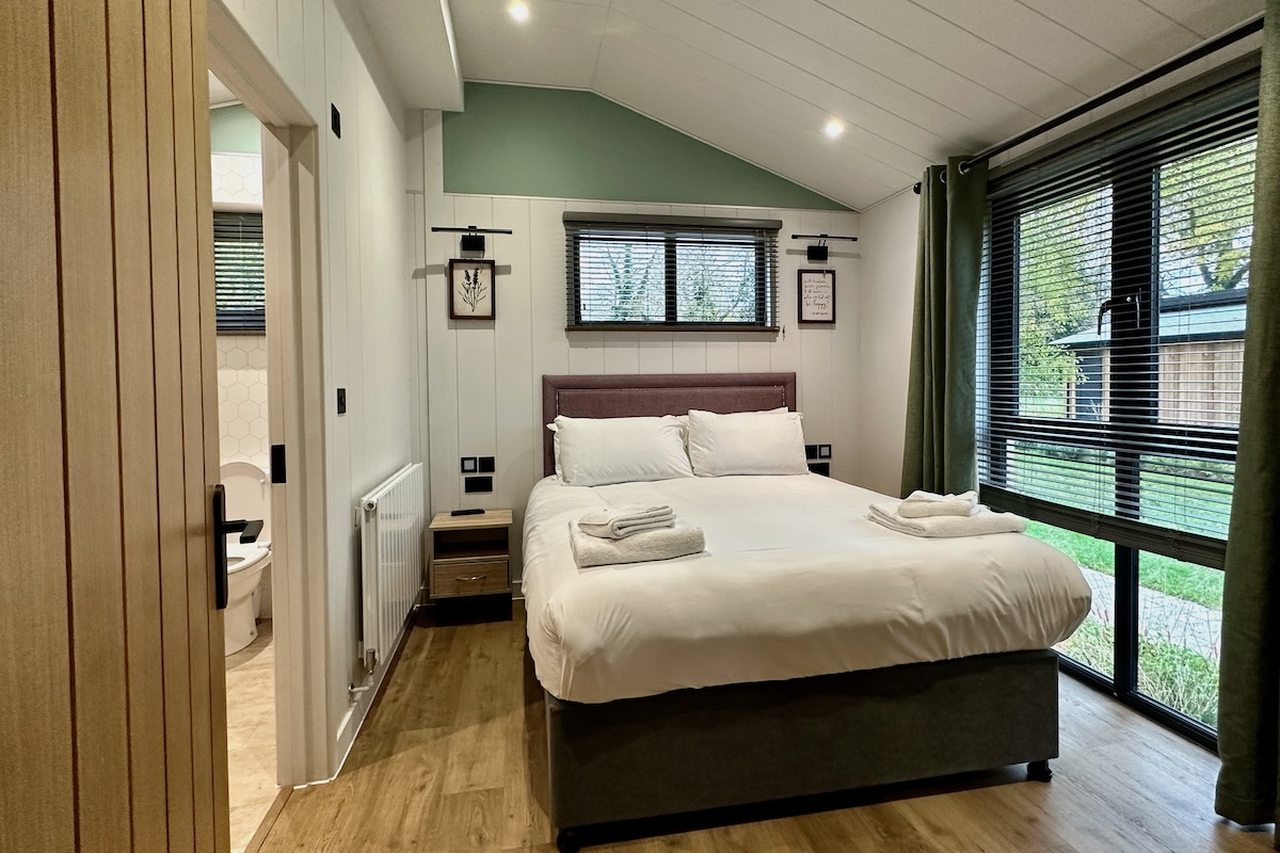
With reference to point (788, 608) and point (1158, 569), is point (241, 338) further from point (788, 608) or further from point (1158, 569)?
point (1158, 569)

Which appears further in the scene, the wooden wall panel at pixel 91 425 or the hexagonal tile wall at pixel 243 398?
the hexagonal tile wall at pixel 243 398

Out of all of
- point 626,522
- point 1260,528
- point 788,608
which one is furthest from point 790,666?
point 1260,528

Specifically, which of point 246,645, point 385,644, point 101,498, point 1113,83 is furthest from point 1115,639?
point 246,645

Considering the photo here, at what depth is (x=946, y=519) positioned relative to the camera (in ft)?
6.85

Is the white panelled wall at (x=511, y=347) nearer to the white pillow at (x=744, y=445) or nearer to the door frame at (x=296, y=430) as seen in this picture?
the white pillow at (x=744, y=445)

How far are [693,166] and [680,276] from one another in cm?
72

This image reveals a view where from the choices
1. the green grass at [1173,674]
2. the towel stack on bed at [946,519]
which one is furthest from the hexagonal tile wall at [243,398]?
the green grass at [1173,674]

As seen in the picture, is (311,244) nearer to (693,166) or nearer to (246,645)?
(246,645)

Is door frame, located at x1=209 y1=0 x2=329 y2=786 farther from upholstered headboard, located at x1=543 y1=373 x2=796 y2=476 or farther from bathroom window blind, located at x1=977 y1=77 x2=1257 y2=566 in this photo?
bathroom window blind, located at x1=977 y1=77 x2=1257 y2=566

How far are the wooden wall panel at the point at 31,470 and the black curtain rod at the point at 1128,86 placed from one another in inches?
112

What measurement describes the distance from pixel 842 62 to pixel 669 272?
153 cm

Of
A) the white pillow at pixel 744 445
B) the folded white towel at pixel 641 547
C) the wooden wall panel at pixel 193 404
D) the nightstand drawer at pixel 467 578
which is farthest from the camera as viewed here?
the white pillow at pixel 744 445

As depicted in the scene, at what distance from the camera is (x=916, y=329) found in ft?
10.8

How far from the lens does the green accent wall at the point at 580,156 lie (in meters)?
3.71
